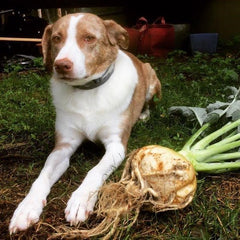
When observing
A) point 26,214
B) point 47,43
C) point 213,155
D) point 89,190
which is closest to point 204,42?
point 47,43

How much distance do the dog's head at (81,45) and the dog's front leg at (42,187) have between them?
50cm

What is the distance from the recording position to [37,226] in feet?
6.75

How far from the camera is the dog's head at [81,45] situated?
100 inches

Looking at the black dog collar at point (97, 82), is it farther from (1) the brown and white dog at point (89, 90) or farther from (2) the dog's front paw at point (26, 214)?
(2) the dog's front paw at point (26, 214)

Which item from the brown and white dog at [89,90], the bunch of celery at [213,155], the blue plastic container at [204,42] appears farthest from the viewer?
the blue plastic container at [204,42]

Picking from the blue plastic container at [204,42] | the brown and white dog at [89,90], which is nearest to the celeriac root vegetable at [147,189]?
the brown and white dog at [89,90]

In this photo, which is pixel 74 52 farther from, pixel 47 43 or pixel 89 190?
pixel 89 190

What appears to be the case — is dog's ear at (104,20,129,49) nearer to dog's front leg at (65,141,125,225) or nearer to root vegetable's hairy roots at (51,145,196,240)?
dog's front leg at (65,141,125,225)

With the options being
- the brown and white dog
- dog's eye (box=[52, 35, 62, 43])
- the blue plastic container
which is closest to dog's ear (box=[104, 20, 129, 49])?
the brown and white dog

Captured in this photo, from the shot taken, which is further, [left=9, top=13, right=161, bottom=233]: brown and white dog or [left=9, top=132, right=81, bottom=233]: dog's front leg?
[left=9, top=13, right=161, bottom=233]: brown and white dog

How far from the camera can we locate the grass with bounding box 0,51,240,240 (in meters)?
2.07

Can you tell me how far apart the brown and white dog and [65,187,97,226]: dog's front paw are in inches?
4.7

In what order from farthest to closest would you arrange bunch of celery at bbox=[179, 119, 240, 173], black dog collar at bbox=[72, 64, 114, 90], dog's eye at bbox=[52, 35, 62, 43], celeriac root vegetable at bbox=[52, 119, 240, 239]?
black dog collar at bbox=[72, 64, 114, 90] < dog's eye at bbox=[52, 35, 62, 43] < bunch of celery at bbox=[179, 119, 240, 173] < celeriac root vegetable at bbox=[52, 119, 240, 239]

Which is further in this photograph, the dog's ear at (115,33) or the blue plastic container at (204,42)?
the blue plastic container at (204,42)
